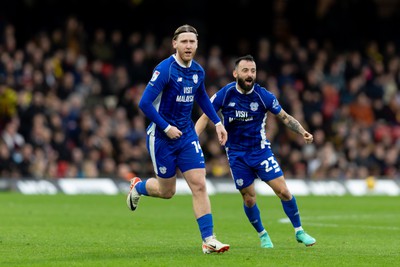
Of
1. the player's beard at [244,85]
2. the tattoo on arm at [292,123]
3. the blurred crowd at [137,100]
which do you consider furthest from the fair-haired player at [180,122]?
the blurred crowd at [137,100]

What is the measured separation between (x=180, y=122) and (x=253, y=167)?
192cm

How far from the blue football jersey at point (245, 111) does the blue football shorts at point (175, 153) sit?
153 cm

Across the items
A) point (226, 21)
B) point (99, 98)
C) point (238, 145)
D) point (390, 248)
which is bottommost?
point (390, 248)

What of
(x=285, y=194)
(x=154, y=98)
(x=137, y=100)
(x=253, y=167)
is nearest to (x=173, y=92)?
(x=154, y=98)

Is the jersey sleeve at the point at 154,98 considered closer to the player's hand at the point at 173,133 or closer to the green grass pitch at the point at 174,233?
the player's hand at the point at 173,133

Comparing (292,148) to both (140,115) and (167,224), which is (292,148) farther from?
(167,224)

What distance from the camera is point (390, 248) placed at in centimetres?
1266

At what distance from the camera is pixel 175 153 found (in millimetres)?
11789

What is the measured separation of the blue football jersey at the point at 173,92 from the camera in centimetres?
1152

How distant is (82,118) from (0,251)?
1493 cm

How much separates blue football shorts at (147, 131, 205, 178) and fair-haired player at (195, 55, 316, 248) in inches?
60.9

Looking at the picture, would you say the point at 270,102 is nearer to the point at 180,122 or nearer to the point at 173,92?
the point at 180,122

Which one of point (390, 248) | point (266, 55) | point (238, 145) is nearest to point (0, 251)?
point (238, 145)

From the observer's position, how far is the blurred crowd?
25.7 metres
